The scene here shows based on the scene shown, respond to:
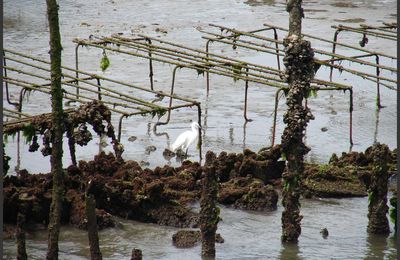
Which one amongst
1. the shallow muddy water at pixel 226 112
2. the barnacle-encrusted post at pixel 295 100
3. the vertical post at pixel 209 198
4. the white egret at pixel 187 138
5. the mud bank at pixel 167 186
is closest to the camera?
the vertical post at pixel 209 198

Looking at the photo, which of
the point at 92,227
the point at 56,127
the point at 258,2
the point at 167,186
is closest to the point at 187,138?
the point at 167,186

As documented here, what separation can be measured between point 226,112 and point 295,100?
291 inches

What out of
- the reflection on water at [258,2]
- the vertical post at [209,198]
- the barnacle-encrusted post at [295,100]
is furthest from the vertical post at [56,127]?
the reflection on water at [258,2]

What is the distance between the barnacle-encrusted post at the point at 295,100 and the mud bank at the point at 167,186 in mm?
1620

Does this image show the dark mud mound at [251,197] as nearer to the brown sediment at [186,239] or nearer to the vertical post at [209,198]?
the brown sediment at [186,239]

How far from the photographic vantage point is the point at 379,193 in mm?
11570

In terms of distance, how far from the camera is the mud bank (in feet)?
39.2

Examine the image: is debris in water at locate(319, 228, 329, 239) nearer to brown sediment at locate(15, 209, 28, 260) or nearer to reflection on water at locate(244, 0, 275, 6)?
brown sediment at locate(15, 209, 28, 260)

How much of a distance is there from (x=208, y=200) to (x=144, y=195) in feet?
6.52

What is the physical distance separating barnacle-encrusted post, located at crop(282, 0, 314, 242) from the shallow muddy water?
0.84 meters

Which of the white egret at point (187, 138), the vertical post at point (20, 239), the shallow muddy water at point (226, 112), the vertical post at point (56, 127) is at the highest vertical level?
the vertical post at point (56, 127)

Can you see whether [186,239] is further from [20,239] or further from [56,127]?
[20,239]

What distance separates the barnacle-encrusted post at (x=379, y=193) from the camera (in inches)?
451

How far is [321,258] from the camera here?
37.1 feet
